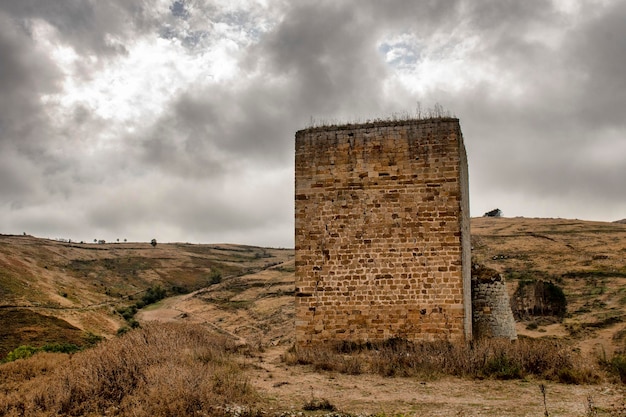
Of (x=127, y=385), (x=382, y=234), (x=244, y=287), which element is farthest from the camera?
(x=244, y=287)

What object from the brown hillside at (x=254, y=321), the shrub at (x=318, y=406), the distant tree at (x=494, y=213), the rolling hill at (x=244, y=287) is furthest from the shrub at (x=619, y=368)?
the distant tree at (x=494, y=213)

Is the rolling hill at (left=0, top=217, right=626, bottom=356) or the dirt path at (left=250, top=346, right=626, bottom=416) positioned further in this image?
the rolling hill at (left=0, top=217, right=626, bottom=356)

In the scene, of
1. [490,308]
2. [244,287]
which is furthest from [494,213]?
[490,308]

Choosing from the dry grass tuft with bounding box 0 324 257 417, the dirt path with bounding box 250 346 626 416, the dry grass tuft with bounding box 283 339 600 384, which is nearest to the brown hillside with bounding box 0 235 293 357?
the dry grass tuft with bounding box 0 324 257 417

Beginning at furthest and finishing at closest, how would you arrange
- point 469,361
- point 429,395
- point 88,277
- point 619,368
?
point 88,277, point 469,361, point 619,368, point 429,395

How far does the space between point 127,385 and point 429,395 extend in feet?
15.0

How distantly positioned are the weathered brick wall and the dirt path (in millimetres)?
1984

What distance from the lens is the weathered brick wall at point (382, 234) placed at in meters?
11.6

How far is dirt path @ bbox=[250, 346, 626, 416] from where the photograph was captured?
7.25m

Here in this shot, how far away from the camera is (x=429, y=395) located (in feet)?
27.2

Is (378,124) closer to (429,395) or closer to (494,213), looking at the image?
(429,395)

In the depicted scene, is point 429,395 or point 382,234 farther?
point 382,234

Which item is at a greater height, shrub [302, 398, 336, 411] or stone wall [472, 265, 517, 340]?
stone wall [472, 265, 517, 340]

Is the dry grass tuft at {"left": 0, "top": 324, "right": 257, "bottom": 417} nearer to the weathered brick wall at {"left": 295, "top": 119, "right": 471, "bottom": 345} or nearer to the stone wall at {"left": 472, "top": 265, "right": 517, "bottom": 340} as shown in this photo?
the weathered brick wall at {"left": 295, "top": 119, "right": 471, "bottom": 345}
